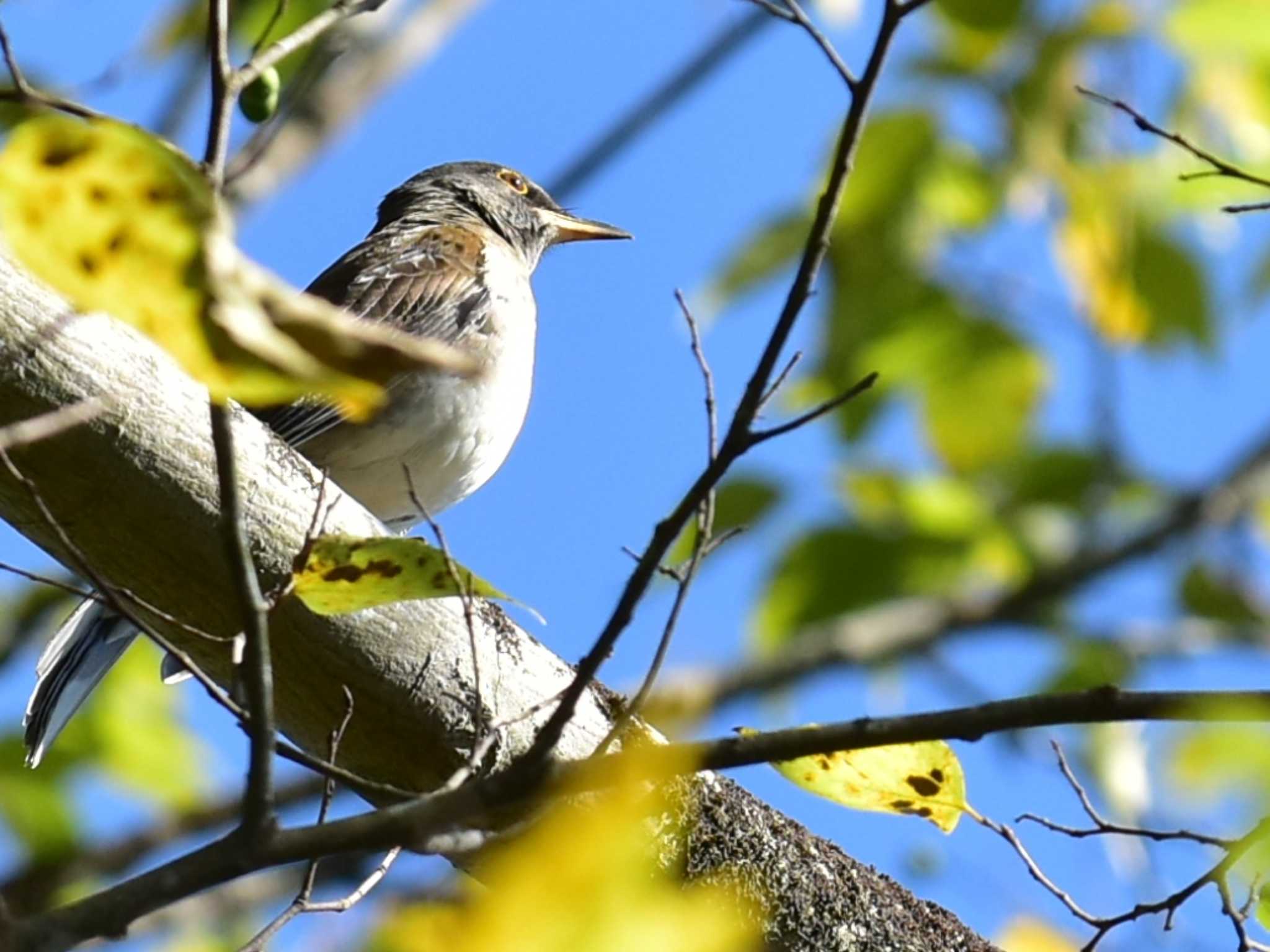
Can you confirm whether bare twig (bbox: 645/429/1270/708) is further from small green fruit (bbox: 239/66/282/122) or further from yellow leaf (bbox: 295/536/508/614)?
small green fruit (bbox: 239/66/282/122)

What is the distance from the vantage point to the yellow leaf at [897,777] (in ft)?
9.23

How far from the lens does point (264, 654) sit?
2340mm

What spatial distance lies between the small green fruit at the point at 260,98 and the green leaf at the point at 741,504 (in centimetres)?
134

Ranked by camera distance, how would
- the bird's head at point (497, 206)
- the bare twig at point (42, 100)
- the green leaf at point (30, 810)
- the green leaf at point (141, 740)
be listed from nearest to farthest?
the bare twig at point (42, 100) → the green leaf at point (30, 810) → the green leaf at point (141, 740) → the bird's head at point (497, 206)

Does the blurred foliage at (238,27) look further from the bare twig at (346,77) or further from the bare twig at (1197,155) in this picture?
the bare twig at (1197,155)

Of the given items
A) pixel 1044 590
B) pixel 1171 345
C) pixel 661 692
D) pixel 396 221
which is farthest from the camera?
pixel 396 221

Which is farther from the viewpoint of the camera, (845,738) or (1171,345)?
(1171,345)

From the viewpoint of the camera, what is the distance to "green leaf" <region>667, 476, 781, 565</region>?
365cm

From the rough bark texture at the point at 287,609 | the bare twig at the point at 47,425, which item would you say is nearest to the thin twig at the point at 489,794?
the bare twig at the point at 47,425

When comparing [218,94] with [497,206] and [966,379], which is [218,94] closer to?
[966,379]

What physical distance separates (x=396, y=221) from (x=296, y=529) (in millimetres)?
4549

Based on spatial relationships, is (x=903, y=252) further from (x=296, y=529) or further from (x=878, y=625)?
(x=296, y=529)

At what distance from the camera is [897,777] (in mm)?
2836

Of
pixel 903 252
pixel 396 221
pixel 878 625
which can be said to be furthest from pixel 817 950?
pixel 396 221
